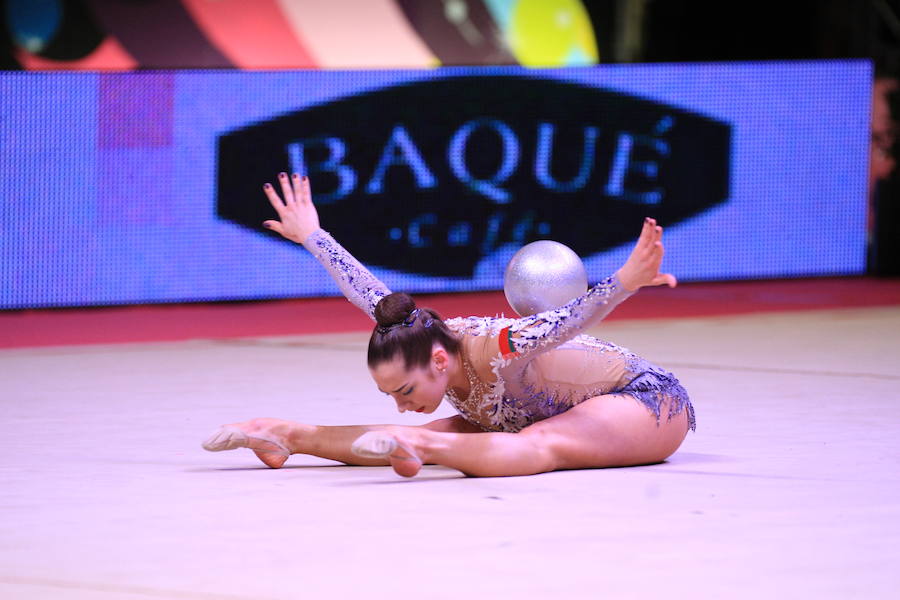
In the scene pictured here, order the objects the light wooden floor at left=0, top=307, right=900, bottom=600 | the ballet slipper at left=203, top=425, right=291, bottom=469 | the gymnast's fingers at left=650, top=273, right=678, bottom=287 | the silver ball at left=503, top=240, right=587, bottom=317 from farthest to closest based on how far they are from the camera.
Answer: the silver ball at left=503, top=240, right=587, bottom=317, the ballet slipper at left=203, top=425, right=291, bottom=469, the gymnast's fingers at left=650, top=273, right=678, bottom=287, the light wooden floor at left=0, top=307, right=900, bottom=600

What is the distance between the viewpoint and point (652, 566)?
3146mm

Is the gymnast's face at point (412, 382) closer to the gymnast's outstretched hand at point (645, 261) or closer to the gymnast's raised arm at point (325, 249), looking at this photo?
the gymnast's raised arm at point (325, 249)

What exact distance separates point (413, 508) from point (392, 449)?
0.18 m

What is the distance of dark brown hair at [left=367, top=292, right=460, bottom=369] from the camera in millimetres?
3969

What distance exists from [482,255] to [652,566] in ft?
20.1

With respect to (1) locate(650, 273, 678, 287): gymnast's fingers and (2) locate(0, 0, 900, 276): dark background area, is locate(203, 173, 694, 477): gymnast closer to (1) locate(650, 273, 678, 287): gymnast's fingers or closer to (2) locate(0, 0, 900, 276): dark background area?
(1) locate(650, 273, 678, 287): gymnast's fingers

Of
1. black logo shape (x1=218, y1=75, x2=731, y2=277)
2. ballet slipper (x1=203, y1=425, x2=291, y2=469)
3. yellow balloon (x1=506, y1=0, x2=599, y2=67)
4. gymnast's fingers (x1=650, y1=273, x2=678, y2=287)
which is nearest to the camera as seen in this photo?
gymnast's fingers (x1=650, y1=273, x2=678, y2=287)

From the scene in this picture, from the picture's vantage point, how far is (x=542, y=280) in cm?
530

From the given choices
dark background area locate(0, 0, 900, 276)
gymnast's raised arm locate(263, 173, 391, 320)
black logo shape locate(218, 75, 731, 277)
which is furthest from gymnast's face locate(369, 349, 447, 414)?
Result: dark background area locate(0, 0, 900, 276)

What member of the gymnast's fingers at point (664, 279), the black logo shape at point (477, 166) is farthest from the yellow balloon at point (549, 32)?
the gymnast's fingers at point (664, 279)

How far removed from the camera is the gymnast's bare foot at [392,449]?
3771 millimetres

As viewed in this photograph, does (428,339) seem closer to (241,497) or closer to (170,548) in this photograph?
(241,497)

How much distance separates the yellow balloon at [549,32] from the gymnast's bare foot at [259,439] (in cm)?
736

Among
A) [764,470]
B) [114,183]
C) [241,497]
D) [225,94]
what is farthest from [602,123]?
[241,497]
